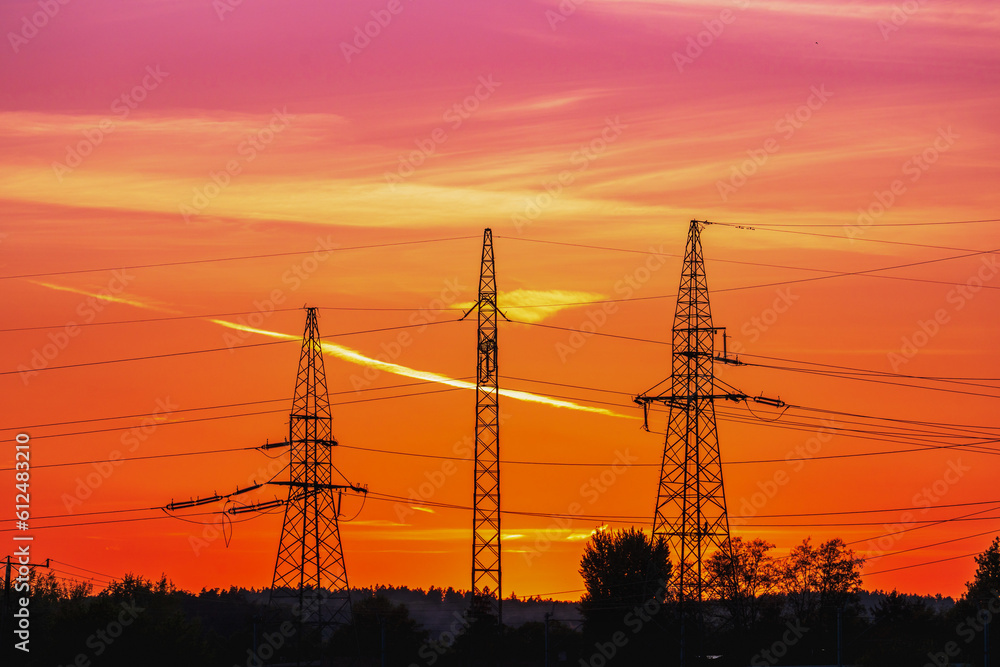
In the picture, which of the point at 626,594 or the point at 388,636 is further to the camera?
the point at 626,594

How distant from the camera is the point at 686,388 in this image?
9219 centimetres

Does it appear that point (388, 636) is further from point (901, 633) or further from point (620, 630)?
point (901, 633)

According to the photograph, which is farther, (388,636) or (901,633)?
(901,633)

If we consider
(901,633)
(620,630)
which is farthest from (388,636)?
(901,633)

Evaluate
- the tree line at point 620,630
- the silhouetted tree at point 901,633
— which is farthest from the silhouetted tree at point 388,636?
the silhouetted tree at point 901,633

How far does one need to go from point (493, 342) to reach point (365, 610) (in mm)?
73896

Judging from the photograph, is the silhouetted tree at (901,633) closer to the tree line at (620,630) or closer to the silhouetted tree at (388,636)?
the tree line at (620,630)

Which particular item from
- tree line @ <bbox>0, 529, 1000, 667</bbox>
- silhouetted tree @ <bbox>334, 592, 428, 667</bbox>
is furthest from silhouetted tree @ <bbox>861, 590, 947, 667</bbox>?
silhouetted tree @ <bbox>334, 592, 428, 667</bbox>

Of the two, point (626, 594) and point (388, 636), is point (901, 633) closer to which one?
point (626, 594)

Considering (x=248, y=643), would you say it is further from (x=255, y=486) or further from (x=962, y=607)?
(x=962, y=607)

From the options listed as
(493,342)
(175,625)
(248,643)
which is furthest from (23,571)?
(493,342)

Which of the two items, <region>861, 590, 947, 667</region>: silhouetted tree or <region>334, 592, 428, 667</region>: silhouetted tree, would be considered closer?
<region>861, 590, 947, 667</region>: silhouetted tree

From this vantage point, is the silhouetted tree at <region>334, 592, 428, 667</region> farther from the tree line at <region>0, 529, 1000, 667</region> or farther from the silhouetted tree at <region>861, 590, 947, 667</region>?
the silhouetted tree at <region>861, 590, 947, 667</region>

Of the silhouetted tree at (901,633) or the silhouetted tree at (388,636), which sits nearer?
the silhouetted tree at (901,633)
